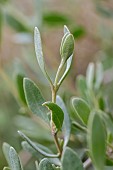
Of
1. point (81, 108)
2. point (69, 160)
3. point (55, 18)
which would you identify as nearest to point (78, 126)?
point (81, 108)

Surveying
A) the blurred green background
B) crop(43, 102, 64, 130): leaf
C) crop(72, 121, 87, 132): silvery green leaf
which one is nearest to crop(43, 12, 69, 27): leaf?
the blurred green background

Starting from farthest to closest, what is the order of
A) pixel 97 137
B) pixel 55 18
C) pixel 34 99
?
pixel 55 18 < pixel 34 99 < pixel 97 137

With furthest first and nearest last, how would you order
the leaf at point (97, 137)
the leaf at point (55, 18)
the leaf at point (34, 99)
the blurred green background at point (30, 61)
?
the leaf at point (55, 18) → the blurred green background at point (30, 61) → the leaf at point (34, 99) → the leaf at point (97, 137)

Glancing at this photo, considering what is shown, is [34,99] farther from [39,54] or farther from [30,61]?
[30,61]

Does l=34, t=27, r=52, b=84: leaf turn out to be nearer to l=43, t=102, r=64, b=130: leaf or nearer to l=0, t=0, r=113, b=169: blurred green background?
l=43, t=102, r=64, b=130: leaf

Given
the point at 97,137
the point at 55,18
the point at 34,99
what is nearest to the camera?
the point at 97,137

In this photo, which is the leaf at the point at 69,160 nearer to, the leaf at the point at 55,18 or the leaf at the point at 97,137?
the leaf at the point at 97,137

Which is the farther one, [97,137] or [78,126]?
[78,126]

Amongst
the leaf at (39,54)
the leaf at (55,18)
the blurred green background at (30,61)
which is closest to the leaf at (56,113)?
the leaf at (39,54)
